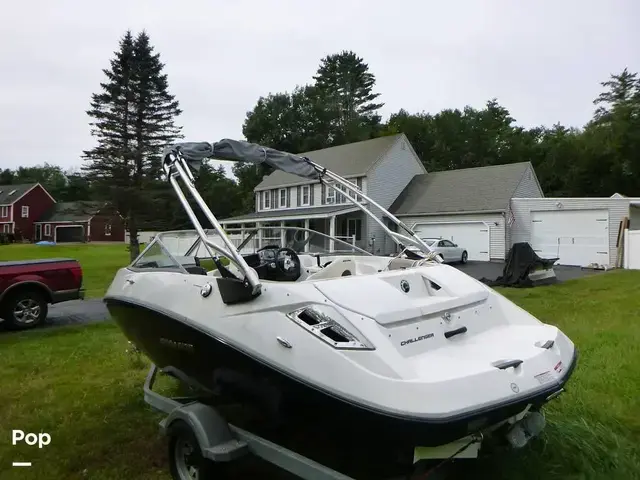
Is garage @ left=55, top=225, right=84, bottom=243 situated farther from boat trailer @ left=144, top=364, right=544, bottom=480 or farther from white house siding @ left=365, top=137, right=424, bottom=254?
boat trailer @ left=144, top=364, right=544, bottom=480

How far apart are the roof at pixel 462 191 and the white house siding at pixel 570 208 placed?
831mm

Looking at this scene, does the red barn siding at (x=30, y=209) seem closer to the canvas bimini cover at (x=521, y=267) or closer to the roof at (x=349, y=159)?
the roof at (x=349, y=159)

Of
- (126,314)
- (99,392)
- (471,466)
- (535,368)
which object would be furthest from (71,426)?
(535,368)

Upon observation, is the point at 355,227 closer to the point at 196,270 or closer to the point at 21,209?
the point at 196,270

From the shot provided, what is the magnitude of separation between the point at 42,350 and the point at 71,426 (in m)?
3.35

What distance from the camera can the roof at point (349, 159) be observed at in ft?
99.5

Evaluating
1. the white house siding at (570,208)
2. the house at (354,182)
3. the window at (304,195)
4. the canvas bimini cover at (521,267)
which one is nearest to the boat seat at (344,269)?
the canvas bimini cover at (521,267)

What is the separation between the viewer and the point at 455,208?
86.4 feet

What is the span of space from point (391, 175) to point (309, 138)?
25.4 meters

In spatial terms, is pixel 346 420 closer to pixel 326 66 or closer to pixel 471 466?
pixel 471 466

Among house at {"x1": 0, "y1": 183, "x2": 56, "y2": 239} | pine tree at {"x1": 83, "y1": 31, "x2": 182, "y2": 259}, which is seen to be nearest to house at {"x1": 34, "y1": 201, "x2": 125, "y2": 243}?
house at {"x1": 0, "y1": 183, "x2": 56, "y2": 239}

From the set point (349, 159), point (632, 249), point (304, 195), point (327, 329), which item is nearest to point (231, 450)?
point (327, 329)

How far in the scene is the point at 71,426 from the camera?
4.38 meters

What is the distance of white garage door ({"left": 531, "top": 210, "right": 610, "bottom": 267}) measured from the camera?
21359mm
